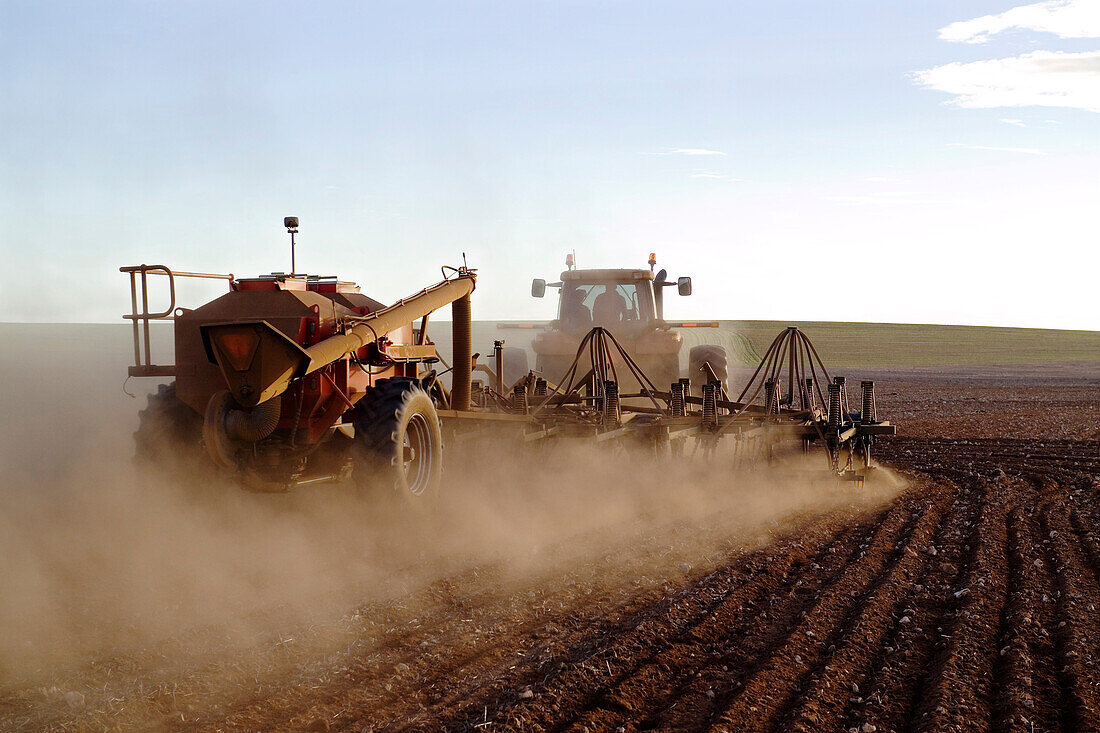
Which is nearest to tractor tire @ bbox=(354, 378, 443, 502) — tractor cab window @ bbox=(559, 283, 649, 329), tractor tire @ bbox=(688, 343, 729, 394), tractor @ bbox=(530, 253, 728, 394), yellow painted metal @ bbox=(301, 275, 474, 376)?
yellow painted metal @ bbox=(301, 275, 474, 376)

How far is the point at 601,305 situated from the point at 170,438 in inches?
272

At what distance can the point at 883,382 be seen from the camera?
33750 millimetres

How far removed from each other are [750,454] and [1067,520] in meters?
3.54

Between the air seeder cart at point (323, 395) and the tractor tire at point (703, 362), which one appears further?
the tractor tire at point (703, 362)

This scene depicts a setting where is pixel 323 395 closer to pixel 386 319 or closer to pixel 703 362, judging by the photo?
pixel 386 319

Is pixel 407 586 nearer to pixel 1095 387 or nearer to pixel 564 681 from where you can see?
pixel 564 681

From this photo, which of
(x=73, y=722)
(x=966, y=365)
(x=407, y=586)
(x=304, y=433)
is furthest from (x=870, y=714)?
(x=966, y=365)

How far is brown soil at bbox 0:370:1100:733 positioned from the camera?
4.34 meters

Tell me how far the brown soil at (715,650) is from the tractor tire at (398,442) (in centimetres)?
100

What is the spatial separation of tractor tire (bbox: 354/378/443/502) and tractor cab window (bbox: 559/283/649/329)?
230 inches

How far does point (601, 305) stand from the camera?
44.0 feet

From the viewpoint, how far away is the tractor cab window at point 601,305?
13.4 meters

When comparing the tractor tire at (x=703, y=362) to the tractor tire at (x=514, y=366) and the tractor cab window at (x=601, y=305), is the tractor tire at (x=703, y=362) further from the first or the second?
the tractor tire at (x=514, y=366)

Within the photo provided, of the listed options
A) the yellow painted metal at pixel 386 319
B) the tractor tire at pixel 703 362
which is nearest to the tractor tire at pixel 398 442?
the yellow painted metal at pixel 386 319
